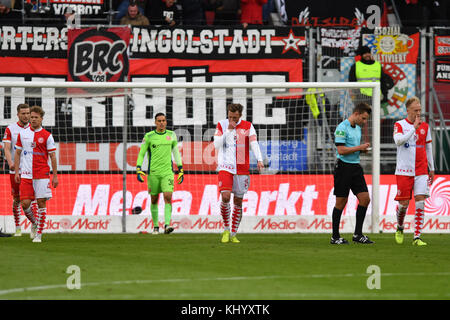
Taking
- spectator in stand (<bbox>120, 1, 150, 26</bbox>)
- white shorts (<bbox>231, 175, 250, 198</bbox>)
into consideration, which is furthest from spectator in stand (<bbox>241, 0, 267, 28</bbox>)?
white shorts (<bbox>231, 175, 250, 198</bbox>)

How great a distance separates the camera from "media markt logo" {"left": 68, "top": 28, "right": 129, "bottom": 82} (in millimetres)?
20141

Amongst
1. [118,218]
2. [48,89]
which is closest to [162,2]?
[48,89]

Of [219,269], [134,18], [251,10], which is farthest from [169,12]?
[219,269]

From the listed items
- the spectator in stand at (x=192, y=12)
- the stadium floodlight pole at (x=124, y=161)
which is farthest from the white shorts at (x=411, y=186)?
the spectator in stand at (x=192, y=12)

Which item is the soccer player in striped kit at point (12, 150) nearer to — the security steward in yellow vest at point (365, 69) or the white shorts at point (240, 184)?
the white shorts at point (240, 184)

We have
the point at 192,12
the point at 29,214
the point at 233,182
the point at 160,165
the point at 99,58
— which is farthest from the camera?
the point at 192,12

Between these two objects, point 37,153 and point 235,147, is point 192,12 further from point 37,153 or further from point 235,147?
point 37,153

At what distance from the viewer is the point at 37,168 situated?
13.7 m

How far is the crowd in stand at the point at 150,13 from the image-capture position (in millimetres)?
20781

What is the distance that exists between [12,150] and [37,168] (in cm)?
221

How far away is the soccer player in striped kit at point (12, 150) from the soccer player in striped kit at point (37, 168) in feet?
1.52

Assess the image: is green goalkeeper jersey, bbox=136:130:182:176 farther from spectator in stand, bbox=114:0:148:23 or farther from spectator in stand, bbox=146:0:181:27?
spectator in stand, bbox=114:0:148:23

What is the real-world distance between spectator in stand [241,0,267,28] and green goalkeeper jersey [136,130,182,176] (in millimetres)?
5693

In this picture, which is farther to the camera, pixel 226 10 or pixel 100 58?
pixel 226 10
